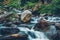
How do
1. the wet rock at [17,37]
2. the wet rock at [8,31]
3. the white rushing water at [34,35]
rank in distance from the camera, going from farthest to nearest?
1. the white rushing water at [34,35]
2. the wet rock at [8,31]
3. the wet rock at [17,37]

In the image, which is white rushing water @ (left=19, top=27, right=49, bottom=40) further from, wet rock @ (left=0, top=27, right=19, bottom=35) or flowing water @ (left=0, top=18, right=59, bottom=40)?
wet rock @ (left=0, top=27, right=19, bottom=35)

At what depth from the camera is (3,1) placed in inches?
1729

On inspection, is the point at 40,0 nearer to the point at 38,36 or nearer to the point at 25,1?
the point at 25,1

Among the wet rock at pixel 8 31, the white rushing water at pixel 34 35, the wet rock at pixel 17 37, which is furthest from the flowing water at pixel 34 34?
the wet rock at pixel 8 31

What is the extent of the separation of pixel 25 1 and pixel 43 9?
8015 mm

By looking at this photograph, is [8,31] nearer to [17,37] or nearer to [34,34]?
[17,37]

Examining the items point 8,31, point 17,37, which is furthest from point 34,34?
point 8,31

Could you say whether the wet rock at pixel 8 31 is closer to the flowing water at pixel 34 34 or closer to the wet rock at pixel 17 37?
the wet rock at pixel 17 37

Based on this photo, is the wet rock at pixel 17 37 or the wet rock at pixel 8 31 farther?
the wet rock at pixel 8 31

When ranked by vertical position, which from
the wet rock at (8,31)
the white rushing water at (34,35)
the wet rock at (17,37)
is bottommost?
the white rushing water at (34,35)

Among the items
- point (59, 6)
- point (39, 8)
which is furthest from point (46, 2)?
point (59, 6)

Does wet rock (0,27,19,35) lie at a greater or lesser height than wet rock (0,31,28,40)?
greater

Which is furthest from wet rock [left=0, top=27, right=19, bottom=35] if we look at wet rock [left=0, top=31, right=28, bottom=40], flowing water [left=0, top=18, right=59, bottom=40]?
flowing water [left=0, top=18, right=59, bottom=40]

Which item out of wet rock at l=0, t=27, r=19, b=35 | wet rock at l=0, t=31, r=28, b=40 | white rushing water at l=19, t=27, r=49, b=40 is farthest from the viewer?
white rushing water at l=19, t=27, r=49, b=40
